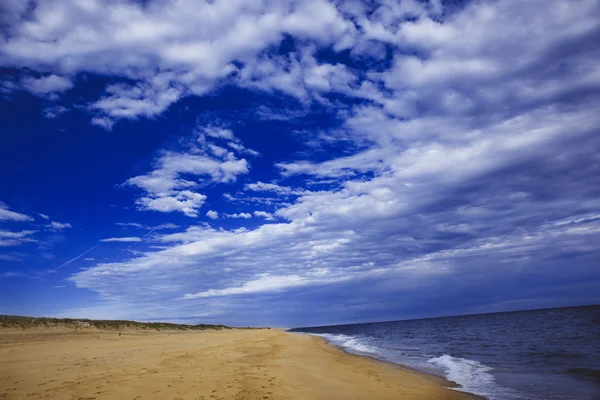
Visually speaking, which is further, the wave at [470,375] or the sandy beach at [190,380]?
the wave at [470,375]

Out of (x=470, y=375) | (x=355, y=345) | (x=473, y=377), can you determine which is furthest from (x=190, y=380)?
(x=355, y=345)

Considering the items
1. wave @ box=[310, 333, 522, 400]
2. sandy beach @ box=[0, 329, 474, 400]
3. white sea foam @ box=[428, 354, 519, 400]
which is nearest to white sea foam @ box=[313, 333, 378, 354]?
wave @ box=[310, 333, 522, 400]

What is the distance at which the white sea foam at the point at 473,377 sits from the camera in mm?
13683

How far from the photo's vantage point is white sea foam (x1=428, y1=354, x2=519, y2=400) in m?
13.7

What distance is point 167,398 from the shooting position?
419 inches

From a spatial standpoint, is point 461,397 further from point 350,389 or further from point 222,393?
point 222,393

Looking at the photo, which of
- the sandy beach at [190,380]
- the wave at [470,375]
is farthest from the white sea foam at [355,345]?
the sandy beach at [190,380]

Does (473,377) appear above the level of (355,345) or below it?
above

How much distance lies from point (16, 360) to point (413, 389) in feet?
65.2

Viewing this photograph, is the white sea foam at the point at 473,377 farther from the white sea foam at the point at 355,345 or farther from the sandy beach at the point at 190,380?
the white sea foam at the point at 355,345

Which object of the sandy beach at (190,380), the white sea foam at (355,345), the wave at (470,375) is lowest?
the white sea foam at (355,345)

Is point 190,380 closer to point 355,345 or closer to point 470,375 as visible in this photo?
point 470,375

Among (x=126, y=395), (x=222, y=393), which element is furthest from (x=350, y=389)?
(x=126, y=395)

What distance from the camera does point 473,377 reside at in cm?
1738
